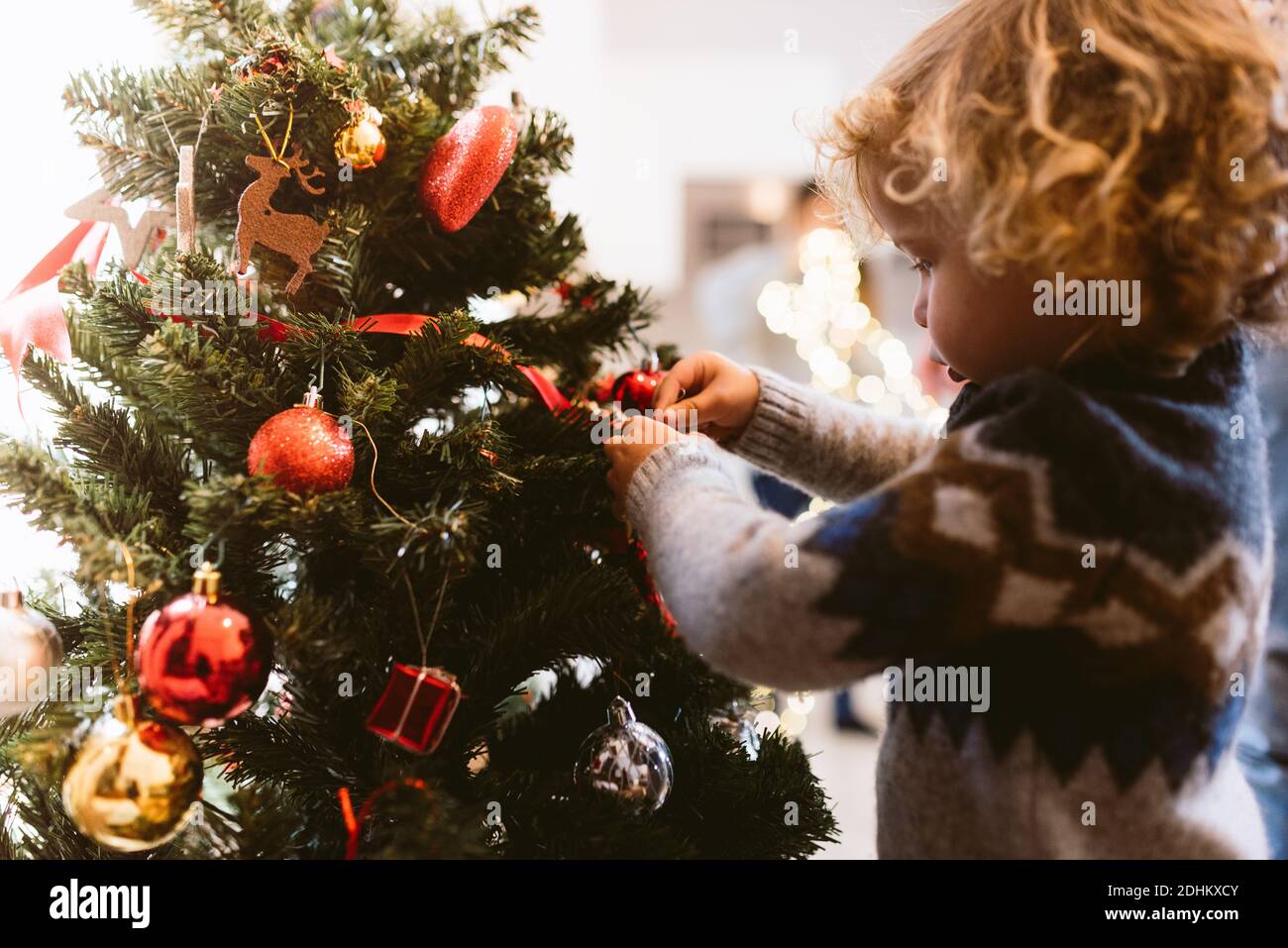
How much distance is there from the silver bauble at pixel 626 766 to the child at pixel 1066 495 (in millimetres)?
121

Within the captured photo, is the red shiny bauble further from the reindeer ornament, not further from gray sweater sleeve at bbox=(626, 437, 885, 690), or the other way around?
the reindeer ornament

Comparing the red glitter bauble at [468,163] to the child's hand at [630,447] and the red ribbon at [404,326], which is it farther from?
the child's hand at [630,447]

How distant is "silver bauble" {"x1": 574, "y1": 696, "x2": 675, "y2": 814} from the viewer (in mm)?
633

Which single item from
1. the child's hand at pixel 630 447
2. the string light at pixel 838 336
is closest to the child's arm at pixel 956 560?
the child's hand at pixel 630 447

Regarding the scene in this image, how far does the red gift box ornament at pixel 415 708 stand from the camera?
55cm

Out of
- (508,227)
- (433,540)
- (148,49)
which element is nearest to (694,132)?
(148,49)

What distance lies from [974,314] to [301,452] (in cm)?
46

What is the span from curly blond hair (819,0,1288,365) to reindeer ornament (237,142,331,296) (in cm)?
40

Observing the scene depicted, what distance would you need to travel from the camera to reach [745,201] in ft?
12.6

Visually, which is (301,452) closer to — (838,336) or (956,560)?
(956,560)

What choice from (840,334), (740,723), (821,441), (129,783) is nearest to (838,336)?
(840,334)
